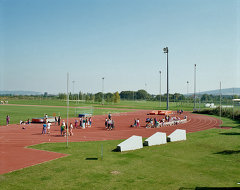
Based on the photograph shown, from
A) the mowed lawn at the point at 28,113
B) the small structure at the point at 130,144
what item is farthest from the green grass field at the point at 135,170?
the mowed lawn at the point at 28,113

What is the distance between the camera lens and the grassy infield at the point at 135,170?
1195 centimetres

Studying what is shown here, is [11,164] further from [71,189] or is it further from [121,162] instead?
[121,162]

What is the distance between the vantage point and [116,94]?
11394 cm

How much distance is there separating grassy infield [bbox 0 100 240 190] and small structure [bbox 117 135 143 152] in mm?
578

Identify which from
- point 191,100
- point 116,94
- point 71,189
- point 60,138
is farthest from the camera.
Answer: point 116,94

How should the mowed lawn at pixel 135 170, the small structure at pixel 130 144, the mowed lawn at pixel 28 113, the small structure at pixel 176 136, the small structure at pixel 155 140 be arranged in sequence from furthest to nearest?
the mowed lawn at pixel 28 113 → the small structure at pixel 176 136 → the small structure at pixel 155 140 → the small structure at pixel 130 144 → the mowed lawn at pixel 135 170

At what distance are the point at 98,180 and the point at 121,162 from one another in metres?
3.51

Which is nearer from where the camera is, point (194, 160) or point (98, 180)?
point (98, 180)

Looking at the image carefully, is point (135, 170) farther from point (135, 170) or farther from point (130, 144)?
point (130, 144)

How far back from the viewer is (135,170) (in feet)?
46.3

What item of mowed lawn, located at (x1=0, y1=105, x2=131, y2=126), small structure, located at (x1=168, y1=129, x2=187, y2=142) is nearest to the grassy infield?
small structure, located at (x1=168, y1=129, x2=187, y2=142)

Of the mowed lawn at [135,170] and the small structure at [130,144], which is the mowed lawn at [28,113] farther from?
the small structure at [130,144]

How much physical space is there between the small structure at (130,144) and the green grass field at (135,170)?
61cm

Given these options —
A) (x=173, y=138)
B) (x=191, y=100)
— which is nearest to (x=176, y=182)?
(x=173, y=138)
